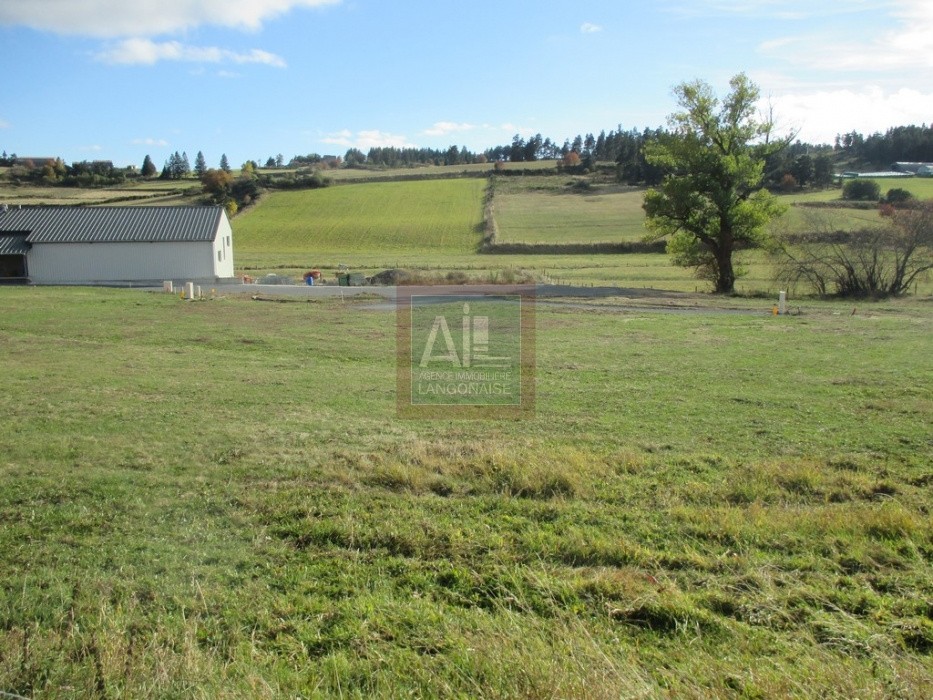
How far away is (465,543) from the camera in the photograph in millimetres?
5891

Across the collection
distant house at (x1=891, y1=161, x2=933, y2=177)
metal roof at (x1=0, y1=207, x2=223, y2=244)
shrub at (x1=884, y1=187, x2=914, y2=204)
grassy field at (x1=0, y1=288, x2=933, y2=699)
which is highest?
distant house at (x1=891, y1=161, x2=933, y2=177)

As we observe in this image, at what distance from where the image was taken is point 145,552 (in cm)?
562

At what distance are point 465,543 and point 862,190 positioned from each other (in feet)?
270

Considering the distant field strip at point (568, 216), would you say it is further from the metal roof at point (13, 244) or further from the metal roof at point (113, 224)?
the metal roof at point (13, 244)

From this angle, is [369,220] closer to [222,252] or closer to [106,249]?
[222,252]

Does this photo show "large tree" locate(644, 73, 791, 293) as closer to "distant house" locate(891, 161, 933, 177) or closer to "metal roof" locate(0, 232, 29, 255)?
"metal roof" locate(0, 232, 29, 255)

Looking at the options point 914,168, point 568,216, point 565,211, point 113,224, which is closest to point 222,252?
point 113,224

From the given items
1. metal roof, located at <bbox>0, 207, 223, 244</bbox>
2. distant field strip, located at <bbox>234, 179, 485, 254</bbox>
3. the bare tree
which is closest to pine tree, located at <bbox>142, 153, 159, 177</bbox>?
distant field strip, located at <bbox>234, 179, 485, 254</bbox>

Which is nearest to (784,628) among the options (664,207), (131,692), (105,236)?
(131,692)

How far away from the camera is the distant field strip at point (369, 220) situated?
69.9 metres

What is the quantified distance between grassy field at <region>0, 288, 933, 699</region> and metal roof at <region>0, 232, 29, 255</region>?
3534cm

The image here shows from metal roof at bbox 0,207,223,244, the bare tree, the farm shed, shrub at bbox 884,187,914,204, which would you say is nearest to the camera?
the bare tree

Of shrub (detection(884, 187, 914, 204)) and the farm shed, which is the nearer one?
the farm shed

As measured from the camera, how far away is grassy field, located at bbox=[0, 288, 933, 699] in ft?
12.9
